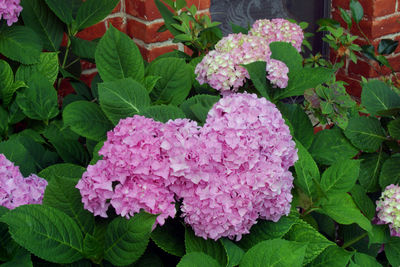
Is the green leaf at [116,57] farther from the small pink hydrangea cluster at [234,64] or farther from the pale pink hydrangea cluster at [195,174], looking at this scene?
the pale pink hydrangea cluster at [195,174]

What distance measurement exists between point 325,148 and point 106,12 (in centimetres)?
70

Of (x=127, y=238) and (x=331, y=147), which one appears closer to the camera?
(x=127, y=238)

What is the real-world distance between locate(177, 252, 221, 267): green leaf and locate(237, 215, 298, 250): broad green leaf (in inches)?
4.1

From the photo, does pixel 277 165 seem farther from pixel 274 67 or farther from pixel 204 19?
pixel 204 19

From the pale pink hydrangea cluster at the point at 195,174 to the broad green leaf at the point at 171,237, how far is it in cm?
5

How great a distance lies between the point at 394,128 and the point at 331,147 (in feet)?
0.48

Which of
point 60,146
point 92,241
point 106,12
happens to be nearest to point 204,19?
point 106,12

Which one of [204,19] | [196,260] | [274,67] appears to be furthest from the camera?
[204,19]

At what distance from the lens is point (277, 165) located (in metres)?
0.71

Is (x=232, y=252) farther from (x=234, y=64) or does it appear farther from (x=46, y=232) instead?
(x=234, y=64)

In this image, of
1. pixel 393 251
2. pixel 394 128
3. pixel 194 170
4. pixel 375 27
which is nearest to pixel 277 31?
pixel 394 128

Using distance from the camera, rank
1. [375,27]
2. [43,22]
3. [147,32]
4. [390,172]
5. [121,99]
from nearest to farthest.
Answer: [121,99] → [390,172] → [43,22] → [147,32] → [375,27]

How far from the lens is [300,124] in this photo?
3.46ft

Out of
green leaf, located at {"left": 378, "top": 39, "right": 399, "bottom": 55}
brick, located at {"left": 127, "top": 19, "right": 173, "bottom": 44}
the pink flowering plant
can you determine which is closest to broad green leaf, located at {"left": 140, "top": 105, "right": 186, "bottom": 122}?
the pink flowering plant
